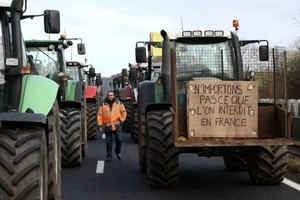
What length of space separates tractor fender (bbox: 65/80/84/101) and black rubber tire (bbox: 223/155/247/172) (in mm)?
4085

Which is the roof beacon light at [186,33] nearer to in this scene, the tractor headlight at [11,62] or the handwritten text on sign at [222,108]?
the handwritten text on sign at [222,108]

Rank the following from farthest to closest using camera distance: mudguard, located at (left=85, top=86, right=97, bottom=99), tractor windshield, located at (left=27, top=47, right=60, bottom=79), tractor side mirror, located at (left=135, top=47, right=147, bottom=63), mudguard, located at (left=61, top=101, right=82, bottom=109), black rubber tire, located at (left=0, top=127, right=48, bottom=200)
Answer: mudguard, located at (left=85, top=86, right=97, bottom=99) → tractor windshield, located at (left=27, top=47, right=60, bottom=79) → mudguard, located at (left=61, top=101, right=82, bottom=109) → tractor side mirror, located at (left=135, top=47, right=147, bottom=63) → black rubber tire, located at (left=0, top=127, right=48, bottom=200)

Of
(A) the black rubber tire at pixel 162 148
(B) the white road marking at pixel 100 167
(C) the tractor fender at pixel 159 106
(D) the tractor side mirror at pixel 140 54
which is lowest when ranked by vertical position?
(B) the white road marking at pixel 100 167

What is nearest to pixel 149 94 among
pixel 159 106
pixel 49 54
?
pixel 159 106

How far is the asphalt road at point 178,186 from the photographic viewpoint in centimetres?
852

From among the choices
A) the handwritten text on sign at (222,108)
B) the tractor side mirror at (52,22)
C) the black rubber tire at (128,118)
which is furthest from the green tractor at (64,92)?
the black rubber tire at (128,118)

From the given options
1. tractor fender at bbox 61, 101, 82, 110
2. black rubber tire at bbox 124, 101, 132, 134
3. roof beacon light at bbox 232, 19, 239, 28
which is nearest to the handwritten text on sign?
roof beacon light at bbox 232, 19, 239, 28

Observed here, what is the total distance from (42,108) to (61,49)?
766cm

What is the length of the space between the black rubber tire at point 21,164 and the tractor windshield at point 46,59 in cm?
766

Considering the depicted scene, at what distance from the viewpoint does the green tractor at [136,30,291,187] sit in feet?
27.1

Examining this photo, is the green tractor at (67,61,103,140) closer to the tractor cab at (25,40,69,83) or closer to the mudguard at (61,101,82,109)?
the tractor cab at (25,40,69,83)

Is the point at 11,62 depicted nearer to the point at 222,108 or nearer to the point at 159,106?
the point at 222,108

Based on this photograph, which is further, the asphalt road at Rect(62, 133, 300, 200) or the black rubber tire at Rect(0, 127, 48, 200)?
the asphalt road at Rect(62, 133, 300, 200)

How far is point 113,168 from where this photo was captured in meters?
11.9
